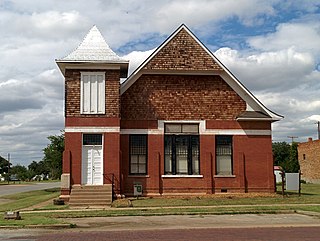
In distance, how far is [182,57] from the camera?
3070cm

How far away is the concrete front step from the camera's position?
2717 cm

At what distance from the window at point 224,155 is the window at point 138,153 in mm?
4381

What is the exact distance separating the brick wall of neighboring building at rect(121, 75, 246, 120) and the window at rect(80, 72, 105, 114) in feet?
5.24

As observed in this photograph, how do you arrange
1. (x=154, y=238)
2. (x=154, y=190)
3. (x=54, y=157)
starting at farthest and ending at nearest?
(x=54, y=157) → (x=154, y=190) → (x=154, y=238)

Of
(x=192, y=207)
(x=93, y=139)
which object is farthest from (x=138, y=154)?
Result: (x=192, y=207)

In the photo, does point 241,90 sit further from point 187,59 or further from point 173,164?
point 173,164

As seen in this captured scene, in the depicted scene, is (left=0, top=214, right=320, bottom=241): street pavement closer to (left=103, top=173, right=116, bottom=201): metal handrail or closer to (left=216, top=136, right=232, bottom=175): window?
(left=103, top=173, right=116, bottom=201): metal handrail

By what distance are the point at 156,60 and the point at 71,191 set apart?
29.6 ft

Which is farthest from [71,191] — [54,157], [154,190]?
[54,157]

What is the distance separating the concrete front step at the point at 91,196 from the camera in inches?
1070

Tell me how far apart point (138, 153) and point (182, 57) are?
20.5ft

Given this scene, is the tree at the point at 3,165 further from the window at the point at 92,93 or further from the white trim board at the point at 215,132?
the window at the point at 92,93

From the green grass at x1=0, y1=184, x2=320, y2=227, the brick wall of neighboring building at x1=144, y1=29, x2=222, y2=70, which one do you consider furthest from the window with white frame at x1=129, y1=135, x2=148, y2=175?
the brick wall of neighboring building at x1=144, y1=29, x2=222, y2=70

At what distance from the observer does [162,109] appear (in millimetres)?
30719
